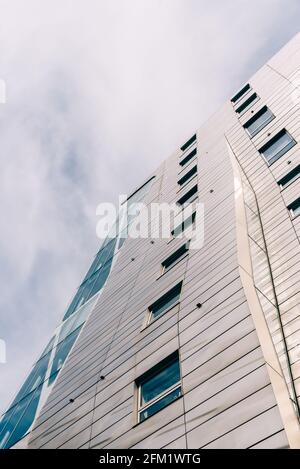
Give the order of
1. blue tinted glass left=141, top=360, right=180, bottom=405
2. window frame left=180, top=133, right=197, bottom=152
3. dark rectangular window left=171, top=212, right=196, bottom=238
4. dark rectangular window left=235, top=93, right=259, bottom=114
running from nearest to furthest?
blue tinted glass left=141, top=360, right=180, bottom=405, dark rectangular window left=171, top=212, right=196, bottom=238, dark rectangular window left=235, top=93, right=259, bottom=114, window frame left=180, top=133, right=197, bottom=152

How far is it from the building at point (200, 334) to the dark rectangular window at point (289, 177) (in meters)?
0.08

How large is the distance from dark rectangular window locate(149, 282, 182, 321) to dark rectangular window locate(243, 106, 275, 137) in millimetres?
12056

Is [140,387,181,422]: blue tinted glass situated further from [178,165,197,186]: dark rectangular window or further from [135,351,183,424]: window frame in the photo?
[178,165,197,186]: dark rectangular window

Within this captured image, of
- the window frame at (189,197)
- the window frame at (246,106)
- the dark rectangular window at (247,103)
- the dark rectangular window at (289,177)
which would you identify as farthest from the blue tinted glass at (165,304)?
the dark rectangular window at (247,103)

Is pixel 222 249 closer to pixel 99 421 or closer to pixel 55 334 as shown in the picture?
pixel 99 421

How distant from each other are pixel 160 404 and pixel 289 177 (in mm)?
9902

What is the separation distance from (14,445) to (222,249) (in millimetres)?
8677

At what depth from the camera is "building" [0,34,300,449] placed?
7.13m

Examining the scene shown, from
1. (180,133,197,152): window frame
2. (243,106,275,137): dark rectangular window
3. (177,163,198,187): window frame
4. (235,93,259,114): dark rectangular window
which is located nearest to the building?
(243,106,275,137): dark rectangular window

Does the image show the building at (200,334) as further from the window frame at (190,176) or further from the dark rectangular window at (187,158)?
the dark rectangular window at (187,158)

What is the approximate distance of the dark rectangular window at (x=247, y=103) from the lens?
2594 centimetres

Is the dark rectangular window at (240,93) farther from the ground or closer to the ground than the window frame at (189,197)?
farther from the ground

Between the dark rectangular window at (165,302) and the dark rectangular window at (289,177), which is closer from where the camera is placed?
the dark rectangular window at (165,302)

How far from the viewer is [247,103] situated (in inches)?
1049
